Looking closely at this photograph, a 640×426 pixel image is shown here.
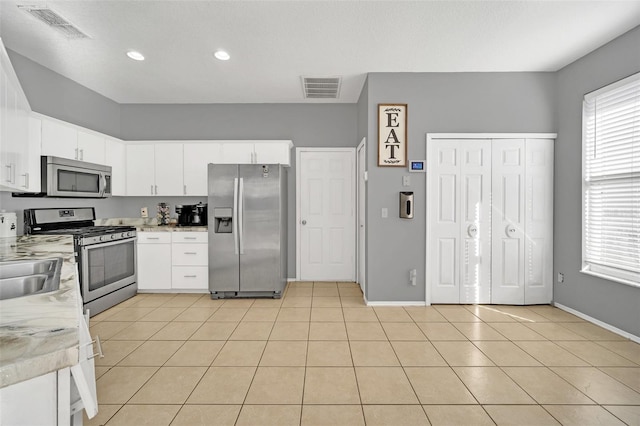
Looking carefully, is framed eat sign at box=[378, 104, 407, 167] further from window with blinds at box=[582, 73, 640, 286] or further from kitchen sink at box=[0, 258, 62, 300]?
kitchen sink at box=[0, 258, 62, 300]

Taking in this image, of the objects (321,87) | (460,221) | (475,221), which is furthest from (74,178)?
(475,221)

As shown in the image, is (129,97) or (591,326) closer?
(591,326)

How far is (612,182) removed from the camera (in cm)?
305

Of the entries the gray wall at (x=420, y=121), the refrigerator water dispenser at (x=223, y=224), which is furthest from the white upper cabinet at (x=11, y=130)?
the gray wall at (x=420, y=121)

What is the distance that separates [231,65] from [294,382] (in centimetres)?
329

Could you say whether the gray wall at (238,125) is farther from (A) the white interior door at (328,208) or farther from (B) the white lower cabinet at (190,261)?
(B) the white lower cabinet at (190,261)

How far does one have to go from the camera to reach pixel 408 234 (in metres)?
3.77

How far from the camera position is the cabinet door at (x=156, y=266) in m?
4.25

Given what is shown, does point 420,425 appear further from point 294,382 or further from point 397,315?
point 397,315

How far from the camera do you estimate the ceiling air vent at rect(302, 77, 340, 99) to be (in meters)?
3.94

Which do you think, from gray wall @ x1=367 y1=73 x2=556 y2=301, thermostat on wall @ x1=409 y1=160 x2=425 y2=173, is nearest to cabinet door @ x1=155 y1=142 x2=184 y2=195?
gray wall @ x1=367 y1=73 x2=556 y2=301

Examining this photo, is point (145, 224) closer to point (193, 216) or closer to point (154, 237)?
point (154, 237)

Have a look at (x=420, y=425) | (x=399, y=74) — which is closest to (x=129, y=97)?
(x=399, y=74)

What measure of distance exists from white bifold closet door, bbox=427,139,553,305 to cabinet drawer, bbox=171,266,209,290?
2957mm
